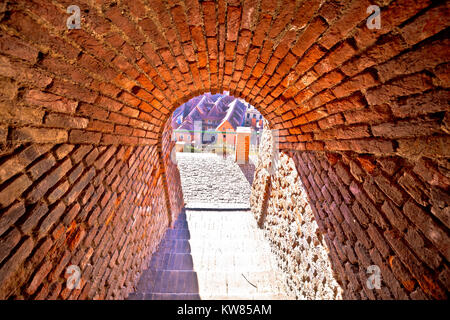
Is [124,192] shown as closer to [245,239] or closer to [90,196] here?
[90,196]

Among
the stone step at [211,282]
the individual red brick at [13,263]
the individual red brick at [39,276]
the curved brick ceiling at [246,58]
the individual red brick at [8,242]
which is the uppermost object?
the curved brick ceiling at [246,58]

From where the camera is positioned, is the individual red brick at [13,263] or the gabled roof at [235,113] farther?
the gabled roof at [235,113]

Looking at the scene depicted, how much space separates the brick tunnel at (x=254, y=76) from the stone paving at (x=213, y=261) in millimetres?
1430

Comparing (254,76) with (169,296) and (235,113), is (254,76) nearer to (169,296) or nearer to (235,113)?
(169,296)

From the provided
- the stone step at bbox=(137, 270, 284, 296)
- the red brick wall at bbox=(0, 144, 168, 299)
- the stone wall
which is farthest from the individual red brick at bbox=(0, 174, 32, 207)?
the stone step at bbox=(137, 270, 284, 296)

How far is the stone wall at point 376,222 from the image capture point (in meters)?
0.84

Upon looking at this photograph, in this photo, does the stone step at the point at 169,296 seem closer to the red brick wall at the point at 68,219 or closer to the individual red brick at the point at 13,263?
the red brick wall at the point at 68,219

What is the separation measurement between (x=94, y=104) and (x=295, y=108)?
1.92m

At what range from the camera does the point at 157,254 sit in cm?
343

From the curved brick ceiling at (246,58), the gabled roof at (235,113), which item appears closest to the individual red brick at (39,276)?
the curved brick ceiling at (246,58)

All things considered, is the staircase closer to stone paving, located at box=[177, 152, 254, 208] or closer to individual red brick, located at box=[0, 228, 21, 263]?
stone paving, located at box=[177, 152, 254, 208]

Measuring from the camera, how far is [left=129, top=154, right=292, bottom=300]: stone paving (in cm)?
279

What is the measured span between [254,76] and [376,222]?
1.70 m

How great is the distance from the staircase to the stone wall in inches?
32.5
